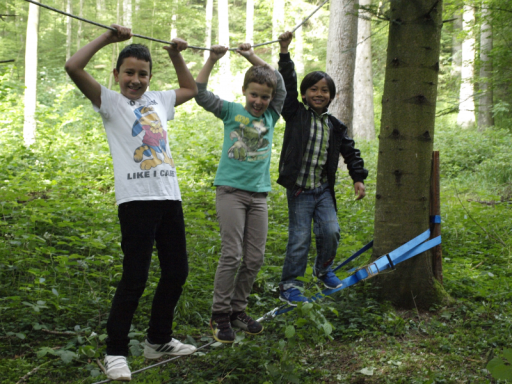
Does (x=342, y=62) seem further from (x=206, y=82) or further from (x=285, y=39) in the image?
(x=206, y=82)

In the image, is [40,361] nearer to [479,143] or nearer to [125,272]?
[125,272]

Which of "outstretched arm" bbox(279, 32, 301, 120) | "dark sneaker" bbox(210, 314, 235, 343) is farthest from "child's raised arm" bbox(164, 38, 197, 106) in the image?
"dark sneaker" bbox(210, 314, 235, 343)

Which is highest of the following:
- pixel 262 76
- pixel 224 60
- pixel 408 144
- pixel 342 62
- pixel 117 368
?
pixel 224 60

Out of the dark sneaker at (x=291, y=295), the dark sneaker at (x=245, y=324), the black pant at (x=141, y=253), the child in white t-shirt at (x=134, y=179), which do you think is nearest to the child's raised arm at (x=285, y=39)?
the child in white t-shirt at (x=134, y=179)

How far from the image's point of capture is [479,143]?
41.4 ft

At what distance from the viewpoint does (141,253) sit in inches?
107

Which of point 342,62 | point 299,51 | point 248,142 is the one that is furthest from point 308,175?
point 299,51

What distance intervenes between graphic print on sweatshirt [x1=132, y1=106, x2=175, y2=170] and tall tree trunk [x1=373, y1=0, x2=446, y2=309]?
185 cm

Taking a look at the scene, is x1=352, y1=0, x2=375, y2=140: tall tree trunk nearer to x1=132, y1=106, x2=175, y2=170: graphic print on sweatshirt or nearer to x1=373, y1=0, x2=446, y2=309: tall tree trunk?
x1=373, y1=0, x2=446, y2=309: tall tree trunk

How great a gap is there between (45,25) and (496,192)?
28.6 metres

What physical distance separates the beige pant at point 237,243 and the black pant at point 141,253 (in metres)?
0.33

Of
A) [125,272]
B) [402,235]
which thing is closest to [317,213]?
[402,235]

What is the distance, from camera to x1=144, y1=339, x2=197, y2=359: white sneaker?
2.98 m

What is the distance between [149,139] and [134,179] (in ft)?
0.90
